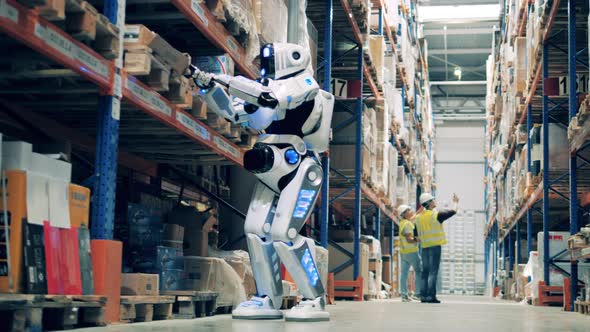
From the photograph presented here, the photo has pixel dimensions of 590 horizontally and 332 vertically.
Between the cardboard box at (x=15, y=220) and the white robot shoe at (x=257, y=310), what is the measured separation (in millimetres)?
1757

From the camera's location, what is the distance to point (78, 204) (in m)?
4.08

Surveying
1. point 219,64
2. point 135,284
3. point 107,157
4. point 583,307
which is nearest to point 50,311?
point 107,157

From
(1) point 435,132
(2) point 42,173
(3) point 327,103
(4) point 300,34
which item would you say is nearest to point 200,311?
(3) point 327,103

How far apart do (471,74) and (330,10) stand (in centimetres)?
2279

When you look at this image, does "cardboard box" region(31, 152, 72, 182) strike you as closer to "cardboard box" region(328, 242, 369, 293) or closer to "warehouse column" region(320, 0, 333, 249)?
"warehouse column" region(320, 0, 333, 249)

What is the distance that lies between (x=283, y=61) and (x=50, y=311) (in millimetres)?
2175

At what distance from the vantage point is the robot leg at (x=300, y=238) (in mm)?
4910

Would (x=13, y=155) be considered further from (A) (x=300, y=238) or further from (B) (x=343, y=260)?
(B) (x=343, y=260)

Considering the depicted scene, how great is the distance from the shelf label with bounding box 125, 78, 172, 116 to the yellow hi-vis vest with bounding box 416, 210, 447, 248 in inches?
265

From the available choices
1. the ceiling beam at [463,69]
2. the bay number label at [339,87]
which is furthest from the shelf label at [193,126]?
the ceiling beam at [463,69]

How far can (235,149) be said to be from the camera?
6.78 meters

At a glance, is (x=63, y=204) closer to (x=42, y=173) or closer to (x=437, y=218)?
(x=42, y=173)

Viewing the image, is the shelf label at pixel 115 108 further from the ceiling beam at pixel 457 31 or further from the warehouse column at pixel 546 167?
the ceiling beam at pixel 457 31

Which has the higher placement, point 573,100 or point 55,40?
point 573,100
